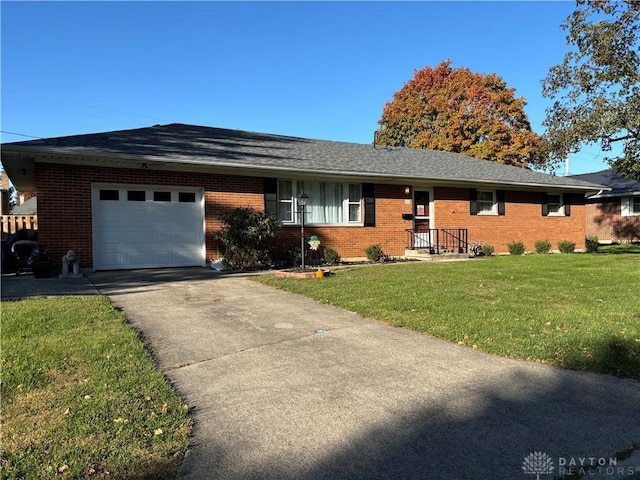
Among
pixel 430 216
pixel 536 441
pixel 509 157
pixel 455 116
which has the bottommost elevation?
pixel 536 441

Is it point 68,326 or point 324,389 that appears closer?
point 324,389

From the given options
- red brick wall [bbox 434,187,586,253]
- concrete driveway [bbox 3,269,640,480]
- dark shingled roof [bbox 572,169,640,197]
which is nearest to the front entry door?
red brick wall [bbox 434,187,586,253]

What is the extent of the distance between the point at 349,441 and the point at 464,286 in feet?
20.5

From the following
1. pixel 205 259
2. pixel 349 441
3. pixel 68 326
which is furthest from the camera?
pixel 205 259

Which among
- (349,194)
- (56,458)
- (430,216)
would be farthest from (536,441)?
(430,216)

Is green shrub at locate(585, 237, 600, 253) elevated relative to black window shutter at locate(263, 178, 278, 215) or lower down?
lower down

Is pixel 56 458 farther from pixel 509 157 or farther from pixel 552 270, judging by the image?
pixel 509 157

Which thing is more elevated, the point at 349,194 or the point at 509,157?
the point at 509,157

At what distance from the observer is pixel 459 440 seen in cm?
304

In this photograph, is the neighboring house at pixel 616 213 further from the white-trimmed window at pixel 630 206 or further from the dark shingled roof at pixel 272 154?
the dark shingled roof at pixel 272 154

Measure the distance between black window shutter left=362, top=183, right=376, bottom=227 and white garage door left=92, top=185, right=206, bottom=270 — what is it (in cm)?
551

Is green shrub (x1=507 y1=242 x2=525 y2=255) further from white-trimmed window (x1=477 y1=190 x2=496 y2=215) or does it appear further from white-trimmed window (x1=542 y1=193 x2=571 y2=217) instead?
white-trimmed window (x1=542 y1=193 x2=571 y2=217)

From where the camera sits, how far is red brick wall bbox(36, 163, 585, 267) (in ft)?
36.6

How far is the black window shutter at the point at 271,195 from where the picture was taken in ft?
45.4
